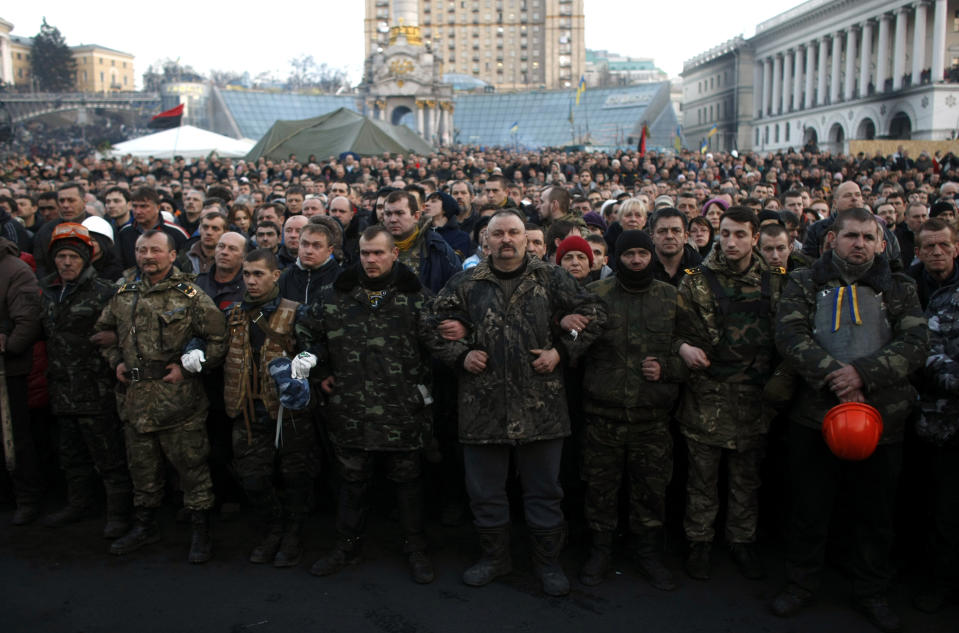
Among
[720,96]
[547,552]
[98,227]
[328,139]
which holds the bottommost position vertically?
[547,552]

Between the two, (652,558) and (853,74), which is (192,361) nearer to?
(652,558)

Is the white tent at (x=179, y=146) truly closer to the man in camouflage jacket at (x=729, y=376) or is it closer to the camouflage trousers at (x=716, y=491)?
the man in camouflage jacket at (x=729, y=376)

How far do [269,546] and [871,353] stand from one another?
3.78m

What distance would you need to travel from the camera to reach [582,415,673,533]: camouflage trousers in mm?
4414

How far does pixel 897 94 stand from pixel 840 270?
5693cm

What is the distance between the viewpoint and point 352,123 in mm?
24516

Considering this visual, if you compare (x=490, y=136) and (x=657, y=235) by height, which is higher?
(x=490, y=136)

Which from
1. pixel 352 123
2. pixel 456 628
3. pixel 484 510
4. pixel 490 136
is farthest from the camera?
pixel 490 136

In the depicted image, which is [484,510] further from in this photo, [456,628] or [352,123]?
[352,123]

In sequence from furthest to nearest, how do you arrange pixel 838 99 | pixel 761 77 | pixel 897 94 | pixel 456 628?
1. pixel 761 77
2. pixel 838 99
3. pixel 897 94
4. pixel 456 628

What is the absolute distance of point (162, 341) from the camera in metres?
4.70

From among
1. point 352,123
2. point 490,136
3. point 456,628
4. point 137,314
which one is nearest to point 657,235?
point 456,628

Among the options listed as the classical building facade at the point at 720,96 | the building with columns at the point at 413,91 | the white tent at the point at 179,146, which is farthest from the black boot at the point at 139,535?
the classical building facade at the point at 720,96

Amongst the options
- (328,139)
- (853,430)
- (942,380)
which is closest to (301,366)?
(853,430)
